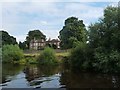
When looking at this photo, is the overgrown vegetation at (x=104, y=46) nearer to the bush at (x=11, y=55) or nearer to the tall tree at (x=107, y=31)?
the tall tree at (x=107, y=31)

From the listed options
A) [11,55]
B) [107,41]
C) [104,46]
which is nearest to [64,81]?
[104,46]

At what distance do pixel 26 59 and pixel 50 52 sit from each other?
9960 millimetres

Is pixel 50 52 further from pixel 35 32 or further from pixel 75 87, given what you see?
pixel 35 32

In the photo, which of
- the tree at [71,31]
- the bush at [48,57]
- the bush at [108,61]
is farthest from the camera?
the tree at [71,31]

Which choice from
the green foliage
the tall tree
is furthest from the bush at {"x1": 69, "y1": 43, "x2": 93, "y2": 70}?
the green foliage

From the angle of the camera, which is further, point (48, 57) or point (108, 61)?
point (48, 57)

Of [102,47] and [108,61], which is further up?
[102,47]

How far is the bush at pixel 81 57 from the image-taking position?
1451 inches

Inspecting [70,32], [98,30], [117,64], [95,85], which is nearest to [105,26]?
[98,30]

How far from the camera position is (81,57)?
128 ft

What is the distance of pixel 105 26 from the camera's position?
35.0 metres

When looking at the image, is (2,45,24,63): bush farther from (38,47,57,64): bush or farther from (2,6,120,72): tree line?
(2,6,120,72): tree line

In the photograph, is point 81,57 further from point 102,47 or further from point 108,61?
point 108,61

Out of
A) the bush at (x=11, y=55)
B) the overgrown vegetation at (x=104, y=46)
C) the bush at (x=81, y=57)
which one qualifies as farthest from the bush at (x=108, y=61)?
the bush at (x=11, y=55)
